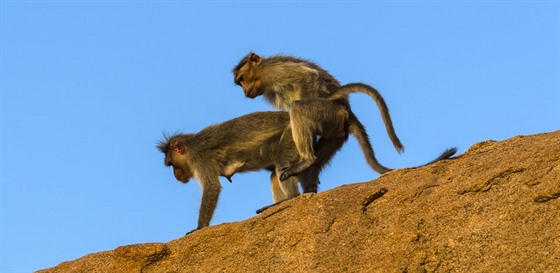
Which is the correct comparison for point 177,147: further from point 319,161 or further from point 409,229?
point 409,229

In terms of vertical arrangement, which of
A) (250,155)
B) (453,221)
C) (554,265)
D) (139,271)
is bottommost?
(554,265)

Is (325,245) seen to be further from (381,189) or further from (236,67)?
(236,67)

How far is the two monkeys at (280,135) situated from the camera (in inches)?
458

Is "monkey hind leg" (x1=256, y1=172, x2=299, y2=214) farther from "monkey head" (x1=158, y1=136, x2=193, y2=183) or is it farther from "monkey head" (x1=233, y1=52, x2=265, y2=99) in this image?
"monkey head" (x1=233, y1=52, x2=265, y2=99)

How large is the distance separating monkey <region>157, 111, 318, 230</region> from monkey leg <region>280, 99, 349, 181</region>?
305 mm

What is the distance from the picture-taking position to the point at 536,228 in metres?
7.37

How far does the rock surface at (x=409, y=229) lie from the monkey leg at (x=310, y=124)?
236 centimetres

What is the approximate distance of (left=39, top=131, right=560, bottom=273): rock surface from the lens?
7.43 m

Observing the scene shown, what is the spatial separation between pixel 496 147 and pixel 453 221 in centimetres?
167

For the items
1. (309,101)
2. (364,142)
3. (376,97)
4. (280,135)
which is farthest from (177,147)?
(376,97)

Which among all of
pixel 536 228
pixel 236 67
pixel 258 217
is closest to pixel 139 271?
pixel 258 217

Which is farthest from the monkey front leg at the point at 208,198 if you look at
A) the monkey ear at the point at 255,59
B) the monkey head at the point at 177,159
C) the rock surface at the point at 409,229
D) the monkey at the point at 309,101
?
the rock surface at the point at 409,229

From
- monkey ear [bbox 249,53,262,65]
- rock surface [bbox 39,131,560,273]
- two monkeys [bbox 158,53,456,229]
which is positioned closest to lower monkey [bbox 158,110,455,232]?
two monkeys [bbox 158,53,456,229]

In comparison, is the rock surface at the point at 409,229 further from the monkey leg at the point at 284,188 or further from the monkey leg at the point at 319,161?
the monkey leg at the point at 319,161
